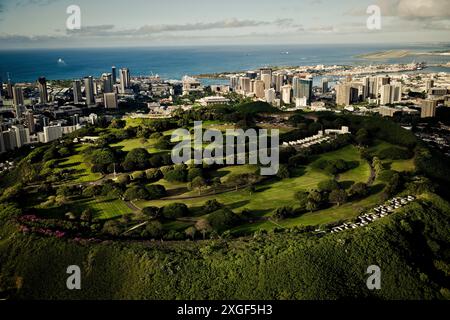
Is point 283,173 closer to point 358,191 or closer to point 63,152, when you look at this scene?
point 358,191

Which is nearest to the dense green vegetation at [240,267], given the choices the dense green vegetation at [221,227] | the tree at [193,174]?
the dense green vegetation at [221,227]

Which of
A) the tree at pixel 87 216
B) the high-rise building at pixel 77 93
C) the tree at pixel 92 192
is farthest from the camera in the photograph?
the high-rise building at pixel 77 93

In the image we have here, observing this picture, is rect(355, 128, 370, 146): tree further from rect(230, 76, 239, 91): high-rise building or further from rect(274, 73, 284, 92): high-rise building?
rect(230, 76, 239, 91): high-rise building

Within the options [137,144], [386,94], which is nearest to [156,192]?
[137,144]

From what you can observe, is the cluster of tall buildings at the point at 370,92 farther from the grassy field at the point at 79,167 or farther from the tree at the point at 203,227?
the tree at the point at 203,227

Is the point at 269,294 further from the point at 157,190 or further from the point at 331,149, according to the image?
the point at 331,149

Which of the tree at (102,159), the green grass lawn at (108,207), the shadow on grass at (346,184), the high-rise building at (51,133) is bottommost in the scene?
the high-rise building at (51,133)

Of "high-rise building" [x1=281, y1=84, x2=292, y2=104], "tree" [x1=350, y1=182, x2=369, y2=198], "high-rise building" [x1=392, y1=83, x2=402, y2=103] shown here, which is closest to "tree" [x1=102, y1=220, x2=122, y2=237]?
"tree" [x1=350, y1=182, x2=369, y2=198]
